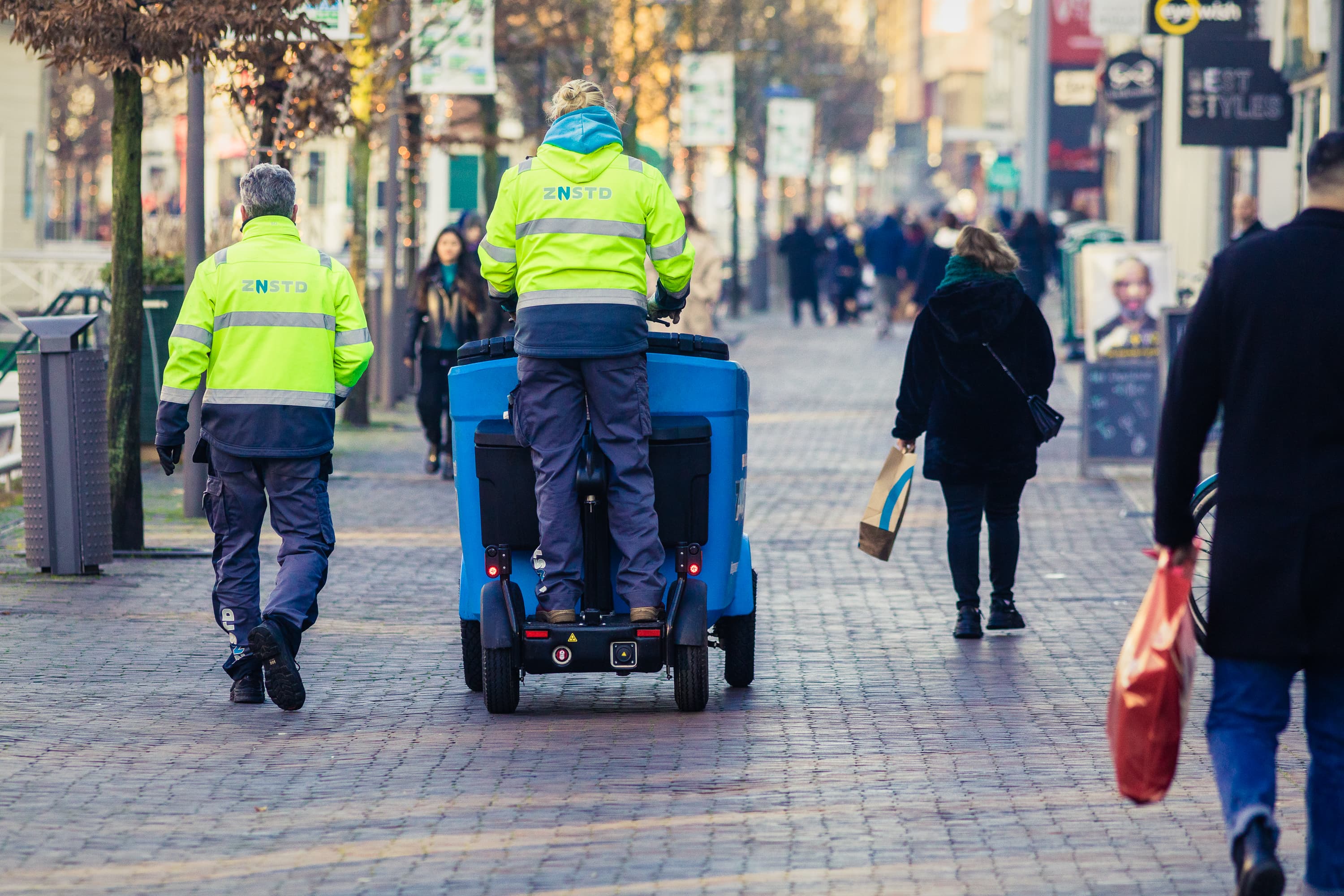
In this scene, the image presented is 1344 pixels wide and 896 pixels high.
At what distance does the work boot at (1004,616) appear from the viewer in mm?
8953

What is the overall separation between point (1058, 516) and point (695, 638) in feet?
21.6

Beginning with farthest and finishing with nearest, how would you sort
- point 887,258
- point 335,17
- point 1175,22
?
point 887,258 → point 1175,22 → point 335,17

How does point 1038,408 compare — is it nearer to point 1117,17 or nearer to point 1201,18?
point 1201,18

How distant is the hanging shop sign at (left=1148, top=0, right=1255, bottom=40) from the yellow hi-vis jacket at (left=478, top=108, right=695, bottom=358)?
37.5 ft

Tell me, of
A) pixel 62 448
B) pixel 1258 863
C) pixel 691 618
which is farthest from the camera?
pixel 62 448

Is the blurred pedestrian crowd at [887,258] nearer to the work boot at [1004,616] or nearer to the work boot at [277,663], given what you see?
the work boot at [1004,616]

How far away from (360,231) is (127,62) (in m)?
8.68

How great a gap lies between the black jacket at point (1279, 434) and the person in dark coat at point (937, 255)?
20578 mm

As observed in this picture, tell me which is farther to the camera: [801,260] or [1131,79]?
[801,260]

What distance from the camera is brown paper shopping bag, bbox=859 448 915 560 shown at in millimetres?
8836

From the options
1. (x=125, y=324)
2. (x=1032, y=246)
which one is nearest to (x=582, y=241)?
(x=125, y=324)

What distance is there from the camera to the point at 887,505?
8.87 metres

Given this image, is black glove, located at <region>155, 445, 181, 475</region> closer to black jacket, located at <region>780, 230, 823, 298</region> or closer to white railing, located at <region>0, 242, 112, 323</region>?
white railing, located at <region>0, 242, 112, 323</region>

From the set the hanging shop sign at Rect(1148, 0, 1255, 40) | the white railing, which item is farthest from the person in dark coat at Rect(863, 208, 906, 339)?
the hanging shop sign at Rect(1148, 0, 1255, 40)
